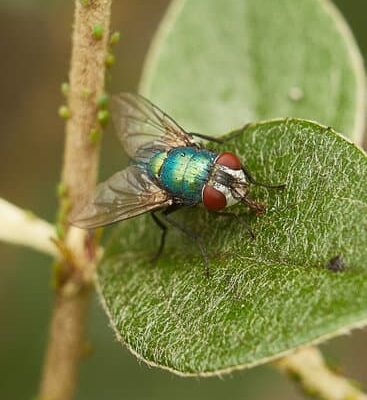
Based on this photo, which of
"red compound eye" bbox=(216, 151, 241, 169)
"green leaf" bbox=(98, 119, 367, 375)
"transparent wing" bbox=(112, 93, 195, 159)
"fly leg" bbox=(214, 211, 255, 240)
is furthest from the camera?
"transparent wing" bbox=(112, 93, 195, 159)

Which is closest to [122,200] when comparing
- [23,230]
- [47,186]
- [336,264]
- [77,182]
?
[77,182]

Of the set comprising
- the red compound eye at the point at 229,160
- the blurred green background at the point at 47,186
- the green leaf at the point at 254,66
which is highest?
the green leaf at the point at 254,66

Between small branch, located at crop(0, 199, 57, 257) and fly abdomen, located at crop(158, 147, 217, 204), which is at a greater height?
fly abdomen, located at crop(158, 147, 217, 204)

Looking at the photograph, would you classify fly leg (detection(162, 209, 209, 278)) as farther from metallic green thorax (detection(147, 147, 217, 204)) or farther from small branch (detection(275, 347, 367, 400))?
small branch (detection(275, 347, 367, 400))

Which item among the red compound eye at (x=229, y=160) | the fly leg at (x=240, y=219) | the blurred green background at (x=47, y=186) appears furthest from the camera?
the blurred green background at (x=47, y=186)

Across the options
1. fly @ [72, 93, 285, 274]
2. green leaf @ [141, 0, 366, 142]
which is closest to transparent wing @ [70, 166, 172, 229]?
fly @ [72, 93, 285, 274]

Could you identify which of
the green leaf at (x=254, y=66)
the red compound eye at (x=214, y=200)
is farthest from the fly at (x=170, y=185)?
the green leaf at (x=254, y=66)

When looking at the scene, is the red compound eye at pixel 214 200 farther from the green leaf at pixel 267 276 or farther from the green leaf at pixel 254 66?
the green leaf at pixel 254 66
